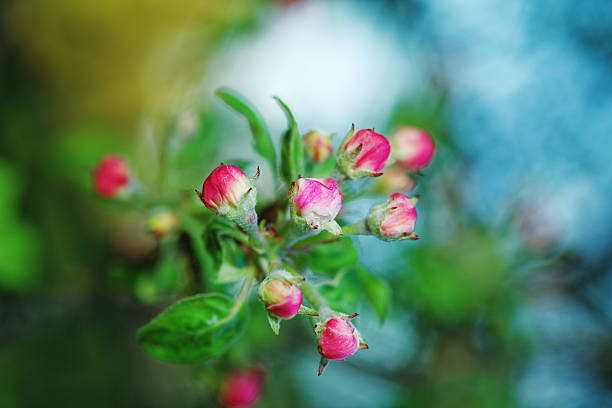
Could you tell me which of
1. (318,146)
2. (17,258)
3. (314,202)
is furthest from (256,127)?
(17,258)

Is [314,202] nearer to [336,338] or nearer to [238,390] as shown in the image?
[336,338]

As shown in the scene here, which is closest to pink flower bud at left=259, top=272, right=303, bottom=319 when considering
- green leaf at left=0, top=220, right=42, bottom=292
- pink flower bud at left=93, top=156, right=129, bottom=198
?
pink flower bud at left=93, top=156, right=129, bottom=198

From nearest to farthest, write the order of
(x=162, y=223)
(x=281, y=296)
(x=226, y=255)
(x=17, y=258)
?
(x=281, y=296) < (x=226, y=255) < (x=162, y=223) < (x=17, y=258)

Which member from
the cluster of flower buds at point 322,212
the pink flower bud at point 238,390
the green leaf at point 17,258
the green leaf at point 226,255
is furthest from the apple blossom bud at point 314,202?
the green leaf at point 17,258

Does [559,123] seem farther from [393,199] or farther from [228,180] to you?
[228,180]

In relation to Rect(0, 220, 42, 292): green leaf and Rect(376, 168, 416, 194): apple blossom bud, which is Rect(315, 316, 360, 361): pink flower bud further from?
Rect(0, 220, 42, 292): green leaf

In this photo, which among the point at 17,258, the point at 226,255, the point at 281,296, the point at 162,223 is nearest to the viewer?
the point at 281,296
